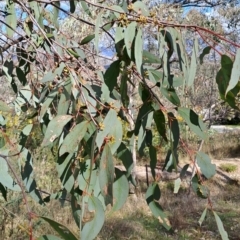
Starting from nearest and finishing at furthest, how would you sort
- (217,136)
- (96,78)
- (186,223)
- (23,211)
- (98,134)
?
(98,134) < (96,78) < (23,211) < (186,223) < (217,136)

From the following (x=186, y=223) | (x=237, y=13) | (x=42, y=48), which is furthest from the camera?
(x=237, y=13)

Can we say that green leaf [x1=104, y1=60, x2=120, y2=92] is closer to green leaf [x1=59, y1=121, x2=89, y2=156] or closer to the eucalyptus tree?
the eucalyptus tree

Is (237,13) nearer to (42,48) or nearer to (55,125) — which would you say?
(42,48)

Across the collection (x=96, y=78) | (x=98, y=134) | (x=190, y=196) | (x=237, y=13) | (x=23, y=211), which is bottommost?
(x=190, y=196)

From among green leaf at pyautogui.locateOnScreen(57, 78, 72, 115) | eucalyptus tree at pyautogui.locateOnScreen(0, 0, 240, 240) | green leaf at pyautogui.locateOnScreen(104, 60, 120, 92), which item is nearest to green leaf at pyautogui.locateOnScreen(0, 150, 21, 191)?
eucalyptus tree at pyautogui.locateOnScreen(0, 0, 240, 240)

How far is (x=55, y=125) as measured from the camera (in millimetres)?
806

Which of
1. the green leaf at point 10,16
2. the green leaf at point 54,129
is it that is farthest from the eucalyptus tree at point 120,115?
the green leaf at point 10,16

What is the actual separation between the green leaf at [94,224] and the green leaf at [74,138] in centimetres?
10

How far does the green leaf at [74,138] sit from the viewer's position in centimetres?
74

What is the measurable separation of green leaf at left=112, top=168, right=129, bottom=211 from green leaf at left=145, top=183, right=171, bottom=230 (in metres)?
0.15

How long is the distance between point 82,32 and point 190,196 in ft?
7.13

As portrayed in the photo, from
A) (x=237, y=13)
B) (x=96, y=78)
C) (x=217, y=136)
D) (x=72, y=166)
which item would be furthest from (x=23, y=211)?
(x=217, y=136)

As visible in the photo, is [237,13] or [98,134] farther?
[237,13]

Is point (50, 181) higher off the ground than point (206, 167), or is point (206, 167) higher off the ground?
point (206, 167)
